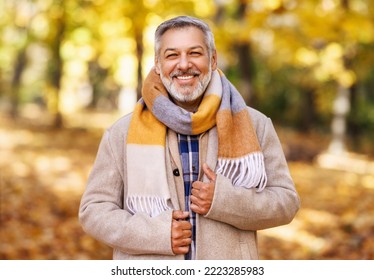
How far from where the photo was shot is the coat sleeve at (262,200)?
2164mm

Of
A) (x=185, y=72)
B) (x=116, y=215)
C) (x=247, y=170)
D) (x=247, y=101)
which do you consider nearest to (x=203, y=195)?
(x=247, y=170)

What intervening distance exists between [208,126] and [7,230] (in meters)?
4.91

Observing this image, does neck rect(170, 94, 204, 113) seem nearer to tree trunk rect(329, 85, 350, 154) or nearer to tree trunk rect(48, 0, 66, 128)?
tree trunk rect(329, 85, 350, 154)

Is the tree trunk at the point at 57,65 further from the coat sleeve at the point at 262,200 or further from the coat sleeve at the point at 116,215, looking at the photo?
the coat sleeve at the point at 262,200

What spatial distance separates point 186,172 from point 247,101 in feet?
24.7

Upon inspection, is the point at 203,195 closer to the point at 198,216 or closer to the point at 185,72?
the point at 198,216

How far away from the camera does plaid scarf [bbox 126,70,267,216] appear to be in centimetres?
219

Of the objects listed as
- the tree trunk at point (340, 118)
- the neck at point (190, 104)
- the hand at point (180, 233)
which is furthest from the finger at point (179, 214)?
the tree trunk at point (340, 118)

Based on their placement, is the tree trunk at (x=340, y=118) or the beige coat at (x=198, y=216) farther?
the tree trunk at (x=340, y=118)

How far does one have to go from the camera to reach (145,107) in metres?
2.34

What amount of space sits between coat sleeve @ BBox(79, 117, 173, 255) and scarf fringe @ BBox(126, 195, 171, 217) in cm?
3

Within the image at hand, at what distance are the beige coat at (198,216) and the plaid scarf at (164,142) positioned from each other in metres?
0.05

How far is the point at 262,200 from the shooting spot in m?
2.19
